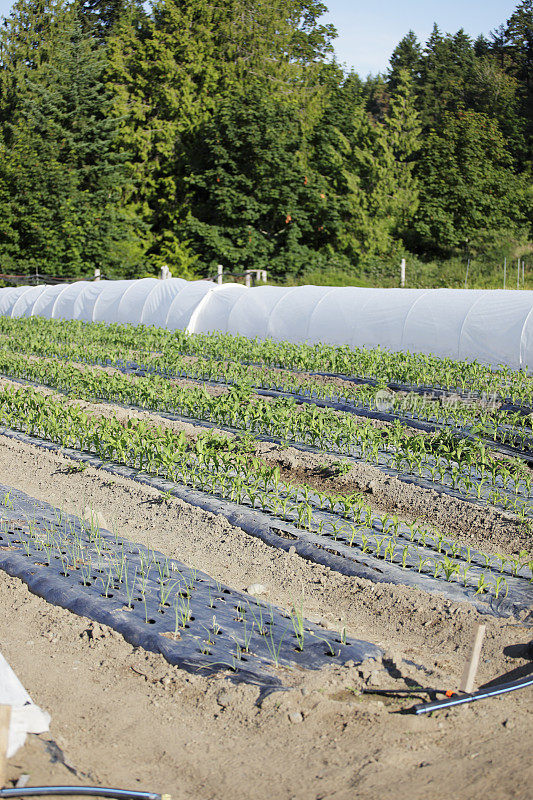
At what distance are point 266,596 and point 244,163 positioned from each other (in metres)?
26.5

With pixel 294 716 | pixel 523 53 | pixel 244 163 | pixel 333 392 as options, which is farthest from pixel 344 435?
pixel 523 53

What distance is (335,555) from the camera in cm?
488

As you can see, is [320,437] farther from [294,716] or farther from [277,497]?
[294,716]

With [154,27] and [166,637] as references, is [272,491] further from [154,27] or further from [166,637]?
[154,27]

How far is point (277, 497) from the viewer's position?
552 cm

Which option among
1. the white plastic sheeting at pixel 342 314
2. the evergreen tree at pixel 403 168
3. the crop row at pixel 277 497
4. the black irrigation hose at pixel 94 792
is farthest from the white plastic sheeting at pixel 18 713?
the evergreen tree at pixel 403 168

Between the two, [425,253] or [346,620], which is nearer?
[346,620]

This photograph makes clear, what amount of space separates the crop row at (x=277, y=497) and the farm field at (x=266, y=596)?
0.08 ft

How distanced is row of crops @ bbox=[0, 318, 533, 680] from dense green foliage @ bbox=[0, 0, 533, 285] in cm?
1391

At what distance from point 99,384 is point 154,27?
2843 centimetres

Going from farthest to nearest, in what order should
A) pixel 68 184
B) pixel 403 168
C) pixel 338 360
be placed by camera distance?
pixel 68 184 → pixel 403 168 → pixel 338 360

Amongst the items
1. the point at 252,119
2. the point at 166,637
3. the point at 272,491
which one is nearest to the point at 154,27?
the point at 252,119

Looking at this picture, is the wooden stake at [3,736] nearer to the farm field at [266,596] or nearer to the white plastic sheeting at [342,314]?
the farm field at [266,596]

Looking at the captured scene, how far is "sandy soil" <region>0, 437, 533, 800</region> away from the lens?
2.67 meters
